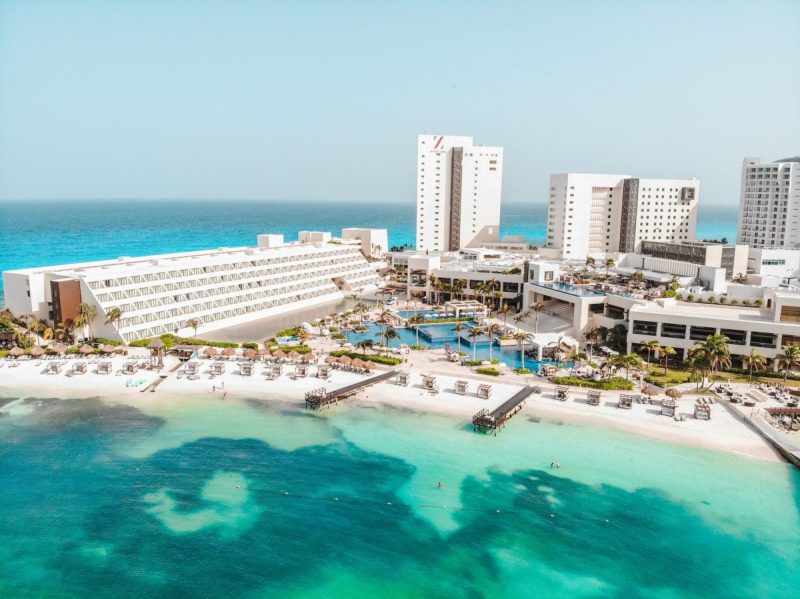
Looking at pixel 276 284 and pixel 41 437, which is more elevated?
pixel 276 284

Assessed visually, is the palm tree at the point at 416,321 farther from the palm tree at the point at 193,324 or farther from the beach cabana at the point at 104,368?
the beach cabana at the point at 104,368

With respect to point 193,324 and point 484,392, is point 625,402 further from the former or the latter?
point 193,324

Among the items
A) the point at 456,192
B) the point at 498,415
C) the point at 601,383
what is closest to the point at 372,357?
the point at 498,415

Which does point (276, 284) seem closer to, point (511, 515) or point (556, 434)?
point (556, 434)

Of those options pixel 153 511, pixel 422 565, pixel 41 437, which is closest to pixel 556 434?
pixel 422 565

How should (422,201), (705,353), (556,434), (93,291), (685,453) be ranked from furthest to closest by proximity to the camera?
1. (422,201)
2. (93,291)
3. (705,353)
4. (556,434)
5. (685,453)

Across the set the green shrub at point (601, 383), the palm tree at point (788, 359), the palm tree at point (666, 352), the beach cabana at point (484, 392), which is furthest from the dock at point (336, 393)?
the palm tree at point (788, 359)
